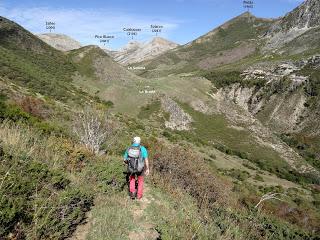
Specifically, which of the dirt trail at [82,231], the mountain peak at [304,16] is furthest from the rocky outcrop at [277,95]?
the dirt trail at [82,231]

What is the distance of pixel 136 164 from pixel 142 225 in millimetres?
1941

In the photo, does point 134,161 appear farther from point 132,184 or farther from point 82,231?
point 82,231

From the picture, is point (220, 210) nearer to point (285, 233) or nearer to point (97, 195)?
point (285, 233)

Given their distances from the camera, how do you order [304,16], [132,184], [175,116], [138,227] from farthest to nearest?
[304,16], [175,116], [132,184], [138,227]

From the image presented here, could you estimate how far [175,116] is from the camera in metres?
55.6

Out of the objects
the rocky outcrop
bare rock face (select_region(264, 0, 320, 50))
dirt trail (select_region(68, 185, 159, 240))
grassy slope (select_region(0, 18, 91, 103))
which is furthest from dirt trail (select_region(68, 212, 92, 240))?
bare rock face (select_region(264, 0, 320, 50))

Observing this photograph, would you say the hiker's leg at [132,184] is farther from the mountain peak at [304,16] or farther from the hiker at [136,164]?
the mountain peak at [304,16]

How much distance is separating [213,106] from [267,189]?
32314 mm

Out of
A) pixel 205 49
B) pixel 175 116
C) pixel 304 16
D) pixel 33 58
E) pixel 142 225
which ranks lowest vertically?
pixel 175 116

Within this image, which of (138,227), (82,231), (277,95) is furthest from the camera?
(277,95)

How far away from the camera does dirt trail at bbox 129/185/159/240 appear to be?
8195 millimetres

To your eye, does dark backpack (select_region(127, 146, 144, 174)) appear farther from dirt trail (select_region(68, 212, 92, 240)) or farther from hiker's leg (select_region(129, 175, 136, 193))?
dirt trail (select_region(68, 212, 92, 240))

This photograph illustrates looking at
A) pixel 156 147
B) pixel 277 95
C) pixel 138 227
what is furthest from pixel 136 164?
pixel 277 95

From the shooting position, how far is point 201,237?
24.6 ft
